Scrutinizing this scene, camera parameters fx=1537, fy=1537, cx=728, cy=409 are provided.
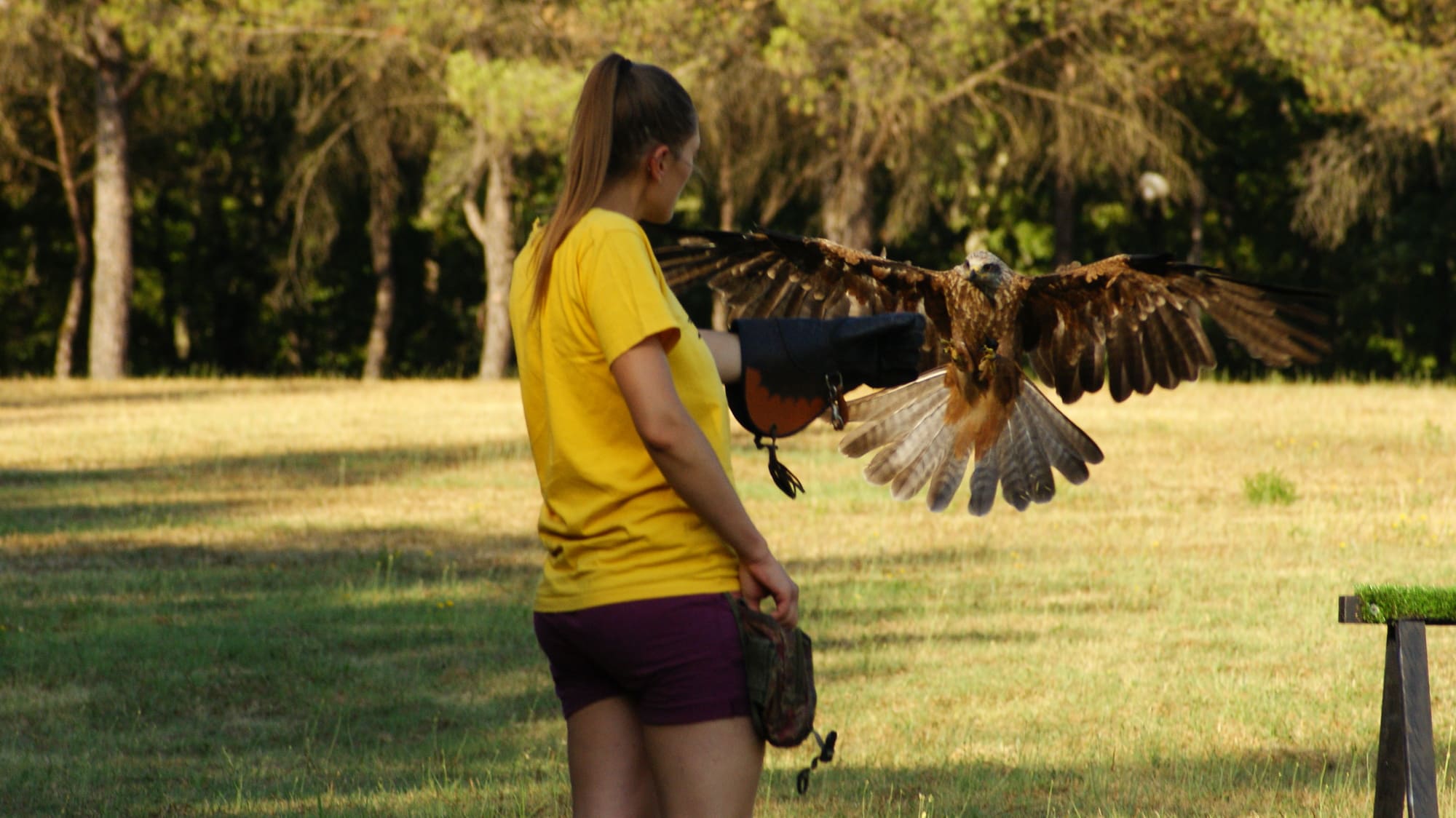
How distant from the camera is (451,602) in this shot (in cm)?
768

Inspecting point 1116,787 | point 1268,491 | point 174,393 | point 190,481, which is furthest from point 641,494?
point 174,393

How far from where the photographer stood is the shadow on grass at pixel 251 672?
4949 millimetres

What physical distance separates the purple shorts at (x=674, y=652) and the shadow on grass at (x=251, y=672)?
2462 mm

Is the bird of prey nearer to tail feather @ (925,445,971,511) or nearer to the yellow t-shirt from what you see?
tail feather @ (925,445,971,511)

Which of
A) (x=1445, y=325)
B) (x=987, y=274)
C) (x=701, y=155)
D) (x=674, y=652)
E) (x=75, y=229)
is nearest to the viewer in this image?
(x=674, y=652)

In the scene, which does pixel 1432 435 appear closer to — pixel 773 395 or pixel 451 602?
pixel 451 602

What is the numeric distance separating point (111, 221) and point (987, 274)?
819 inches

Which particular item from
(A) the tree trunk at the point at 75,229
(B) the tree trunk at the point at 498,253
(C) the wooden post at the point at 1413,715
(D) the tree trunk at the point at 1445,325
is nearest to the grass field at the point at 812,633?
(C) the wooden post at the point at 1413,715

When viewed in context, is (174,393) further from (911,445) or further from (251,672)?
(911,445)

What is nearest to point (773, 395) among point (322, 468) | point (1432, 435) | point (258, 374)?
point (322, 468)

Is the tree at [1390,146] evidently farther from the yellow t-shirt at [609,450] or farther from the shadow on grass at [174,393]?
the yellow t-shirt at [609,450]

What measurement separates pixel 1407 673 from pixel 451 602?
530cm

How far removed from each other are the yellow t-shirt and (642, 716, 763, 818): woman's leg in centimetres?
24

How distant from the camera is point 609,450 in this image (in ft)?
8.50
